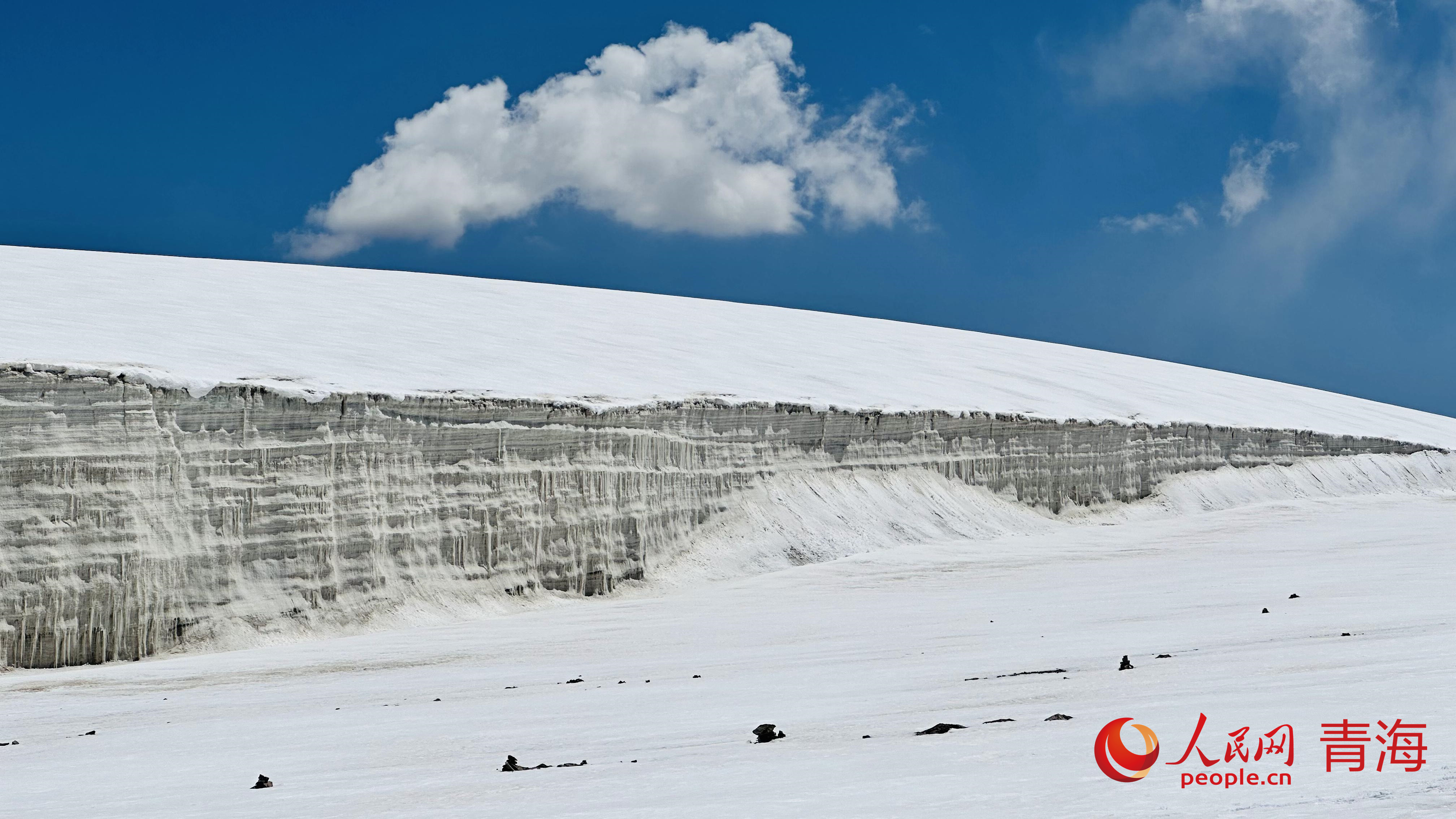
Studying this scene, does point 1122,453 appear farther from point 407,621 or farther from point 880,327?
point 407,621

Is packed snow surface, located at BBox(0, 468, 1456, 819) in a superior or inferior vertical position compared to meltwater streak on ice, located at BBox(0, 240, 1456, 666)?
inferior

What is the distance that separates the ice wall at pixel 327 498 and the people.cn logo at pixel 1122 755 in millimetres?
6133

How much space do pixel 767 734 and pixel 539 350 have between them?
8690mm

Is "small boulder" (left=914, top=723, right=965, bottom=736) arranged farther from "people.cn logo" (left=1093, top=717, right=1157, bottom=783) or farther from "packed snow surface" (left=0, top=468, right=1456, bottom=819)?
"people.cn logo" (left=1093, top=717, right=1157, bottom=783)

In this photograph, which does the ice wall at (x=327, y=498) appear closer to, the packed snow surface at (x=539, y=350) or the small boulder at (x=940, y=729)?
the packed snow surface at (x=539, y=350)

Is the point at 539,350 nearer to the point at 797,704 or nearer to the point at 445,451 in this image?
the point at 445,451

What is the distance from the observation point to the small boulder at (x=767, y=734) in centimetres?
368

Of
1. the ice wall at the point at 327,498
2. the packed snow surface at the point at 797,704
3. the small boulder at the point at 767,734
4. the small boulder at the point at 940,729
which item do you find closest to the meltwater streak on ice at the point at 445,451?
the ice wall at the point at 327,498

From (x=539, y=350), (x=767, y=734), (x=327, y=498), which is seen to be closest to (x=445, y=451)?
(x=327, y=498)

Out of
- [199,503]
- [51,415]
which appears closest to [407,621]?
[199,503]

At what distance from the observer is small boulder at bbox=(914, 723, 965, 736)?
11.6 ft

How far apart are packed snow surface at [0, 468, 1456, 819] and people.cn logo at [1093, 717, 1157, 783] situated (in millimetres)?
51

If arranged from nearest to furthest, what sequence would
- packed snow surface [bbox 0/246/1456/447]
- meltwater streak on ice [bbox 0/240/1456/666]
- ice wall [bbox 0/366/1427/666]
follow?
1. ice wall [bbox 0/366/1427/666]
2. meltwater streak on ice [bbox 0/240/1456/666]
3. packed snow surface [bbox 0/246/1456/447]

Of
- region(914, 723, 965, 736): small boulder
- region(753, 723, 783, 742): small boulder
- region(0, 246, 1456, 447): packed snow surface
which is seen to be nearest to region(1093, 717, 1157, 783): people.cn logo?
region(914, 723, 965, 736): small boulder
